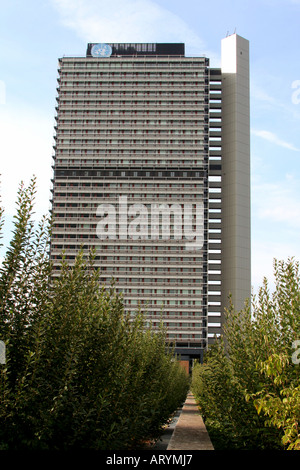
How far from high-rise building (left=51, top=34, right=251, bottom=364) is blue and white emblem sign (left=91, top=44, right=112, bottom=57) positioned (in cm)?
28

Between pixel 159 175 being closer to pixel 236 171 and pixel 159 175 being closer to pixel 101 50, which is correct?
pixel 236 171

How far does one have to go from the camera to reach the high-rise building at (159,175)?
110125 millimetres

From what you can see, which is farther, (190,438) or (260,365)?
(190,438)

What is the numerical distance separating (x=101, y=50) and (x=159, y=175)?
3736 centimetres

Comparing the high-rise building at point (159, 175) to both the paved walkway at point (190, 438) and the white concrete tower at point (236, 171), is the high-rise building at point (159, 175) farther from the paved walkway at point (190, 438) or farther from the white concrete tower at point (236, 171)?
the paved walkway at point (190, 438)

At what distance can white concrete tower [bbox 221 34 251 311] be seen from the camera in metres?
111

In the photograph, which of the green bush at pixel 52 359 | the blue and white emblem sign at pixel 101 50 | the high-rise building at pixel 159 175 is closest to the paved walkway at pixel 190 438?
the green bush at pixel 52 359

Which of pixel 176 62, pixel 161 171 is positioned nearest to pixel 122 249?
pixel 161 171

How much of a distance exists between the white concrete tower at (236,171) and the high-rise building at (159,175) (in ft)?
0.87

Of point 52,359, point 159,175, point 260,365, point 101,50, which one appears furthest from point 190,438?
point 101,50

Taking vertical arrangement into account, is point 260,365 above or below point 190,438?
above

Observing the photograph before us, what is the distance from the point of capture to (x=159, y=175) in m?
116

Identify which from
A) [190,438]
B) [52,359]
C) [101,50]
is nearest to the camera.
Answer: [52,359]
